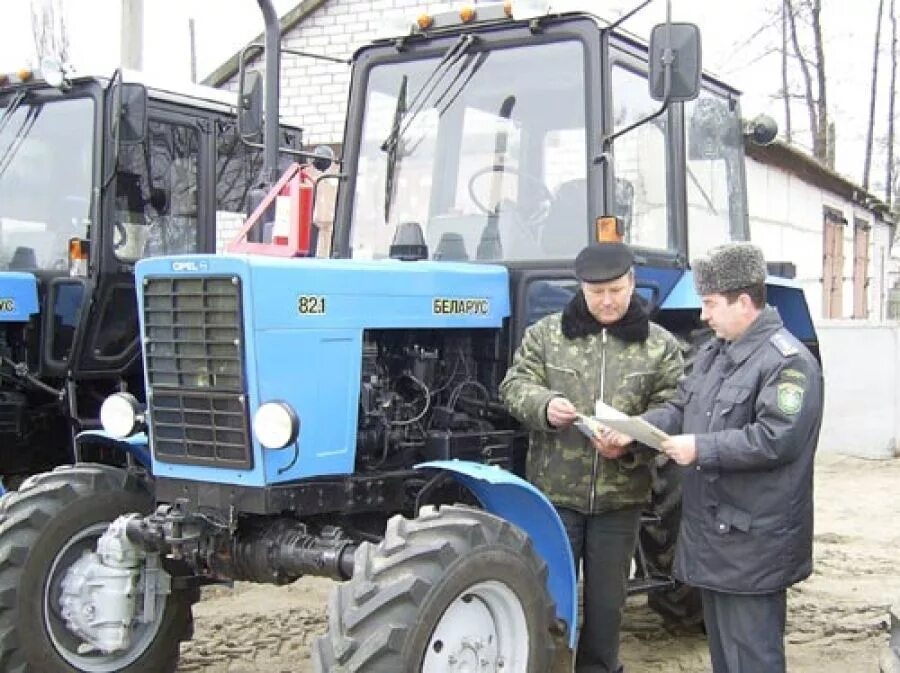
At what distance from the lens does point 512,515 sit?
4004 mm

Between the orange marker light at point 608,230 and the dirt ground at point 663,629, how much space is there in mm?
1670

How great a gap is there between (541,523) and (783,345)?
1011mm

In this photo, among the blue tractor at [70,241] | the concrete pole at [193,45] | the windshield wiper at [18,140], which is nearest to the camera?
the blue tractor at [70,241]

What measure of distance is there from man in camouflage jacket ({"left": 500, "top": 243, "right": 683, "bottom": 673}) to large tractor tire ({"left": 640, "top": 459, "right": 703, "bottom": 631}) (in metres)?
0.28

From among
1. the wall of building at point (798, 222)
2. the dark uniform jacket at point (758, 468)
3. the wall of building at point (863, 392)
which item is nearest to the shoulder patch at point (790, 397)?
the dark uniform jacket at point (758, 468)

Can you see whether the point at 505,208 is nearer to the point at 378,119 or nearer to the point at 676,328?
the point at 378,119

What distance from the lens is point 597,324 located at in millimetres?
4156

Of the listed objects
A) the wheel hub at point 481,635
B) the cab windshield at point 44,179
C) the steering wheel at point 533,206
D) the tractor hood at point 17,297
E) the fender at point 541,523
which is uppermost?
the cab windshield at point 44,179

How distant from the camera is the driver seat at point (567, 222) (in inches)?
175

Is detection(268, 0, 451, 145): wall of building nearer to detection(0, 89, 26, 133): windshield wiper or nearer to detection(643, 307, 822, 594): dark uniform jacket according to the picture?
detection(0, 89, 26, 133): windshield wiper

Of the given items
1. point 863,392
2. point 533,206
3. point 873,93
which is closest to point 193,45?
point 873,93

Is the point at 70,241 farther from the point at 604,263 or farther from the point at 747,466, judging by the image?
the point at 747,466

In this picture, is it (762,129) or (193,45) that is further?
(193,45)

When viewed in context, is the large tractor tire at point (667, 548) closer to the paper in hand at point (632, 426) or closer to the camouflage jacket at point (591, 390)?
the camouflage jacket at point (591, 390)
